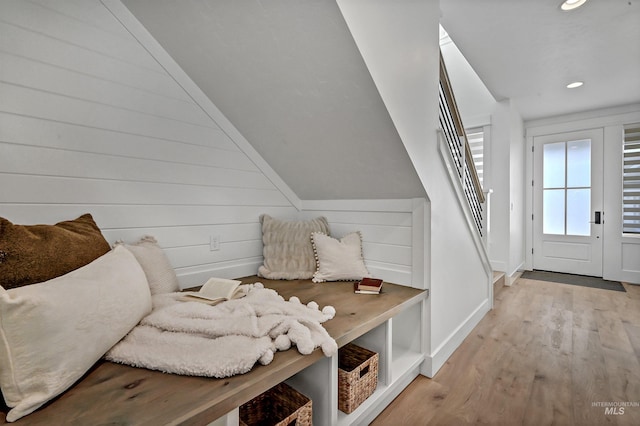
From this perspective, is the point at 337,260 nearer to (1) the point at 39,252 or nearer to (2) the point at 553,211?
(1) the point at 39,252

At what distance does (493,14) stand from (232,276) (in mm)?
2828

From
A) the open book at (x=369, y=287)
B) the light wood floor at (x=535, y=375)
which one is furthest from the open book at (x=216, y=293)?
the light wood floor at (x=535, y=375)

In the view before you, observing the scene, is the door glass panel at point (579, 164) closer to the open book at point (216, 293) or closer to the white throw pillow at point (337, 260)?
the white throw pillow at point (337, 260)

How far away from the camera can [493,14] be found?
89.6 inches

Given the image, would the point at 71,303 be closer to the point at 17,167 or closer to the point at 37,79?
the point at 17,167

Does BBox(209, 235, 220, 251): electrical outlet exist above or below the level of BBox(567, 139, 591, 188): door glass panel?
below

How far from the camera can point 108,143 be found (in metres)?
1.49

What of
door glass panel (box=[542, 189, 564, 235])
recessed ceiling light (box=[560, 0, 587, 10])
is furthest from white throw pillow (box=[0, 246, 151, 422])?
door glass panel (box=[542, 189, 564, 235])

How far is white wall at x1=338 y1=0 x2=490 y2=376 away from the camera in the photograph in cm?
134

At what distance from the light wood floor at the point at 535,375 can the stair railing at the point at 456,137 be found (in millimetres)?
1163

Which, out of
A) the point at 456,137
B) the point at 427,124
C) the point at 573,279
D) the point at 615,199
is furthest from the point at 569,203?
the point at 427,124

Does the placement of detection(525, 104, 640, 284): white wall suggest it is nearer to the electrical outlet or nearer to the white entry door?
the white entry door

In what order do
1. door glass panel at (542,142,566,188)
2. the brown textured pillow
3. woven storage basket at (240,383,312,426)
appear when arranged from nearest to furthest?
the brown textured pillow, woven storage basket at (240,383,312,426), door glass panel at (542,142,566,188)

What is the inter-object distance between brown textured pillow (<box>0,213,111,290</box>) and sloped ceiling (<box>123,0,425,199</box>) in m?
1.10
